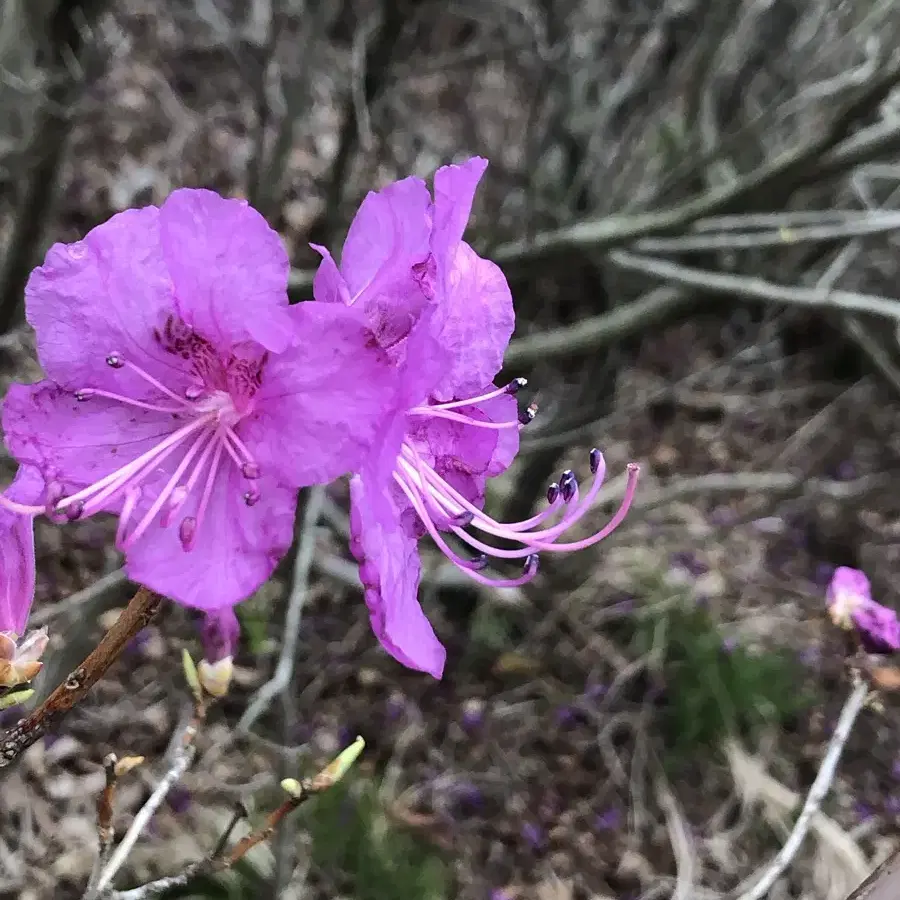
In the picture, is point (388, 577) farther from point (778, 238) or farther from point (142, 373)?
point (778, 238)

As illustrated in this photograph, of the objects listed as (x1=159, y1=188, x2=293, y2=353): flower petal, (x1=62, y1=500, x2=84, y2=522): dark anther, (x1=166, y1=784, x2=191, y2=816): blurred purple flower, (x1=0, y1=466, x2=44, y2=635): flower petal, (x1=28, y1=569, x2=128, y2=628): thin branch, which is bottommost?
(x1=166, y1=784, x2=191, y2=816): blurred purple flower

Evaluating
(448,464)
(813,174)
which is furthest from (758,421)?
(448,464)

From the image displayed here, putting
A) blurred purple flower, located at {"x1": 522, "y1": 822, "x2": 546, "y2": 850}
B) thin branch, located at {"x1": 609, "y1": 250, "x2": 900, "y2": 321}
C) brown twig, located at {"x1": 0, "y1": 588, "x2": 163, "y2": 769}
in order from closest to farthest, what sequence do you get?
brown twig, located at {"x1": 0, "y1": 588, "x2": 163, "y2": 769}, thin branch, located at {"x1": 609, "y1": 250, "x2": 900, "y2": 321}, blurred purple flower, located at {"x1": 522, "y1": 822, "x2": 546, "y2": 850}

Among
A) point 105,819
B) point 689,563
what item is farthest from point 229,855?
point 689,563

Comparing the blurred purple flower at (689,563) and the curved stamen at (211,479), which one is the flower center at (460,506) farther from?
the blurred purple flower at (689,563)

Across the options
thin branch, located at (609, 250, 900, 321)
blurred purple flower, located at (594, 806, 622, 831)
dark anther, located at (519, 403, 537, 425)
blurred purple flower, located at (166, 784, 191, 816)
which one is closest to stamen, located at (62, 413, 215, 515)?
dark anther, located at (519, 403, 537, 425)

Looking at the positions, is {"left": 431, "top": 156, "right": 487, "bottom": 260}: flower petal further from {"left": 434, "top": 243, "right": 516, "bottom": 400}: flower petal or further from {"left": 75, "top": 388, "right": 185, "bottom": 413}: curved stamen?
{"left": 75, "top": 388, "right": 185, "bottom": 413}: curved stamen
